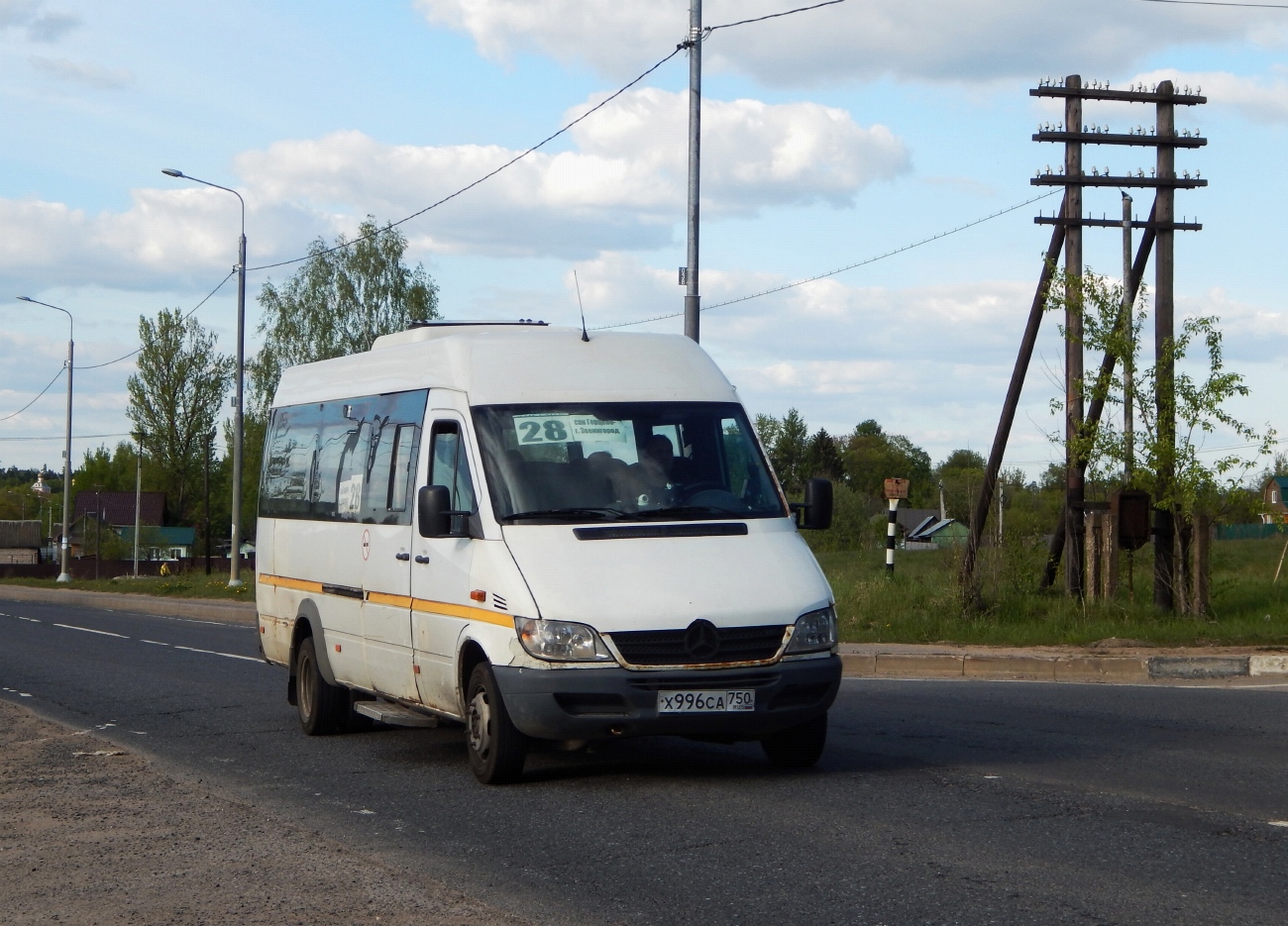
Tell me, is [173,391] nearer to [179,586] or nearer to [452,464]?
[179,586]

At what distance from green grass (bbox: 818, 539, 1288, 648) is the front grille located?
988 centimetres

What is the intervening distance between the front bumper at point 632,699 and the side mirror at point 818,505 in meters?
1.37

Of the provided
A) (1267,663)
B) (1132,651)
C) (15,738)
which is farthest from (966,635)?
(15,738)

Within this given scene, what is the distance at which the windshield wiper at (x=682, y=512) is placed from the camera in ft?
28.6

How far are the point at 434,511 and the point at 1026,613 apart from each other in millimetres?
12569

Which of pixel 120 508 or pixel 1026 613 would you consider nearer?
pixel 1026 613

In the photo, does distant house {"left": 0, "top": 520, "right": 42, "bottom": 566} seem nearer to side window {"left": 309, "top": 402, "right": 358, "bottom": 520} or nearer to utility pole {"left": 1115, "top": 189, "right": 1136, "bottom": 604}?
utility pole {"left": 1115, "top": 189, "right": 1136, "bottom": 604}

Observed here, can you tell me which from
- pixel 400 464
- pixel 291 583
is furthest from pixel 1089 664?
pixel 400 464

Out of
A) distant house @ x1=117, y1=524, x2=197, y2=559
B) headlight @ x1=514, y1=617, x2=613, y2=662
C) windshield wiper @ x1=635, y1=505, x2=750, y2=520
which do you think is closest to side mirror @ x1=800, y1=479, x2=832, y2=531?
windshield wiper @ x1=635, y1=505, x2=750, y2=520

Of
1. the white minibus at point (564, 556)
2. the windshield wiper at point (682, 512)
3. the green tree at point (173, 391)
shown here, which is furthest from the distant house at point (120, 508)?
the windshield wiper at point (682, 512)

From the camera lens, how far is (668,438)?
9.12 m

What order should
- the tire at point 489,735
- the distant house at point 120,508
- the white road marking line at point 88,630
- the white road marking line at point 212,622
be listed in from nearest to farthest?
1. the tire at point 489,735
2. the white road marking line at point 88,630
3. the white road marking line at point 212,622
4. the distant house at point 120,508

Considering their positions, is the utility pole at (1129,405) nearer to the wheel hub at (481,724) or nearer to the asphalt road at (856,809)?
the asphalt road at (856,809)

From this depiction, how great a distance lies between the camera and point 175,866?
6.67m
